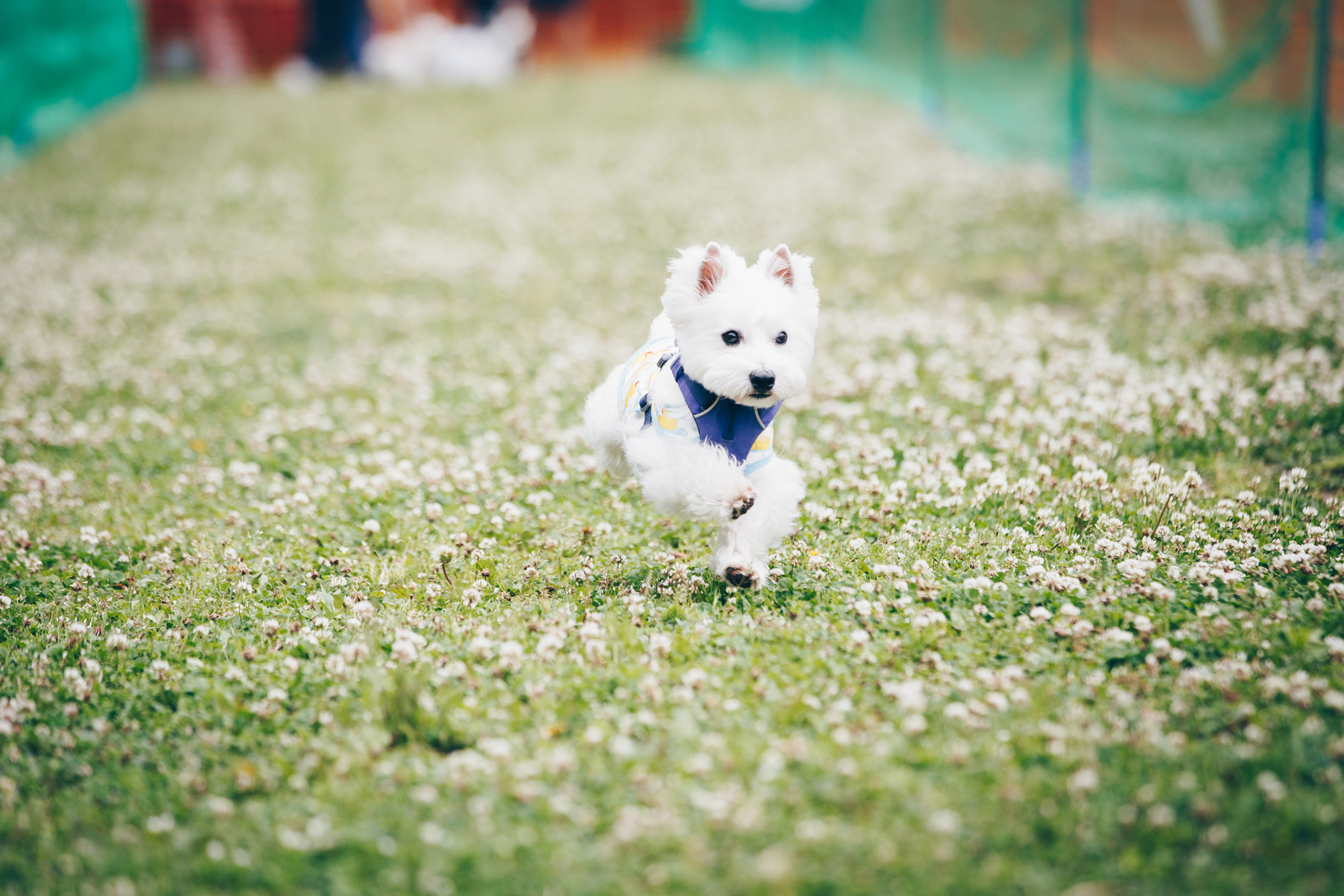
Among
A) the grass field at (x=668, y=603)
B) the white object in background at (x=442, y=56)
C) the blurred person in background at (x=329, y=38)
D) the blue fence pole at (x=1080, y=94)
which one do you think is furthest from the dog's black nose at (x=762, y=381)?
the blurred person in background at (x=329, y=38)

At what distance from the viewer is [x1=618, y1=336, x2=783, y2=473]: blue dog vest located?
477 cm

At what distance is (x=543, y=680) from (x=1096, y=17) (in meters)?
14.0

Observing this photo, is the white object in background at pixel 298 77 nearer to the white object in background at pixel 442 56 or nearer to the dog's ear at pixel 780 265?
the white object in background at pixel 442 56

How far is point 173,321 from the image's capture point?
11.1 m

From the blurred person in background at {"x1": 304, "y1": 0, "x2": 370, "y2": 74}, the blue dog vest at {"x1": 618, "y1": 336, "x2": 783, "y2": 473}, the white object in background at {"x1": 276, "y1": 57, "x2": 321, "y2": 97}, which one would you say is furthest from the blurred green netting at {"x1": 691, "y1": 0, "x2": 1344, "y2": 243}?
the blurred person in background at {"x1": 304, "y1": 0, "x2": 370, "y2": 74}

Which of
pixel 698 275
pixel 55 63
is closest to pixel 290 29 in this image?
pixel 55 63

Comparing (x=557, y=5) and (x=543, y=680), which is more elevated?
(x=557, y=5)

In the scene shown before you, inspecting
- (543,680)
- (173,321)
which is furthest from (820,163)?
(543,680)

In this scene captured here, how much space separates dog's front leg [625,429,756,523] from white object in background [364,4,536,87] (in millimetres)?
31126

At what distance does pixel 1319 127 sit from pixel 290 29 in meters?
37.4

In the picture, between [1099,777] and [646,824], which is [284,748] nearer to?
[646,824]

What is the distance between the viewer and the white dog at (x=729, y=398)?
14.9 ft

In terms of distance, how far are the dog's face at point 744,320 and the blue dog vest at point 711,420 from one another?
0.38 feet

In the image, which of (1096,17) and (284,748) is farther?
(1096,17)
